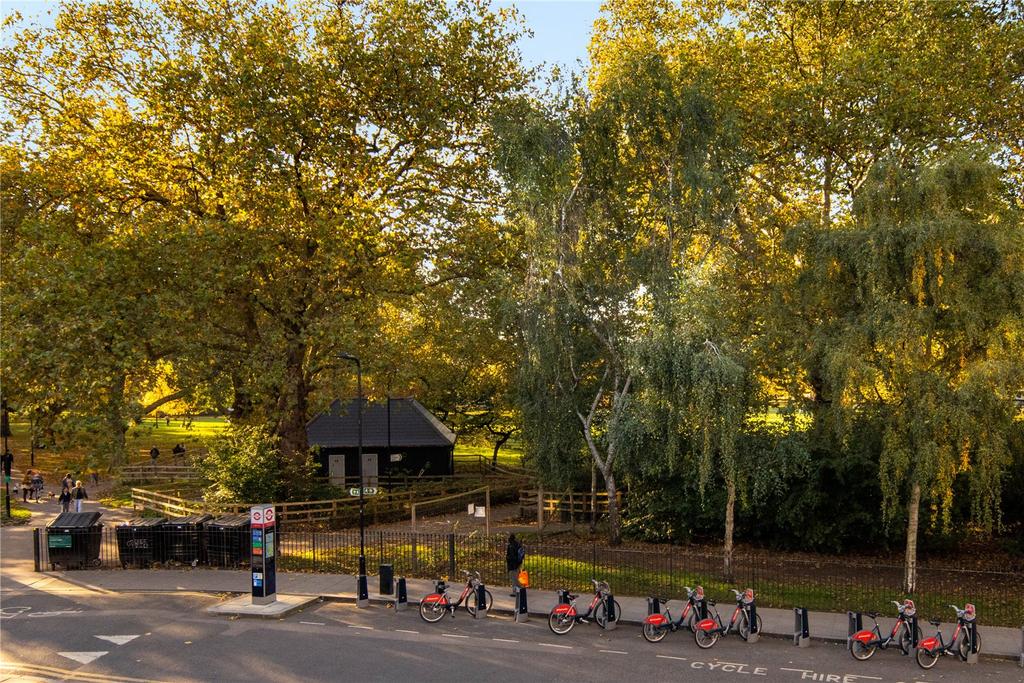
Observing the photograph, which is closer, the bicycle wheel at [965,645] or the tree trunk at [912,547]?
the bicycle wheel at [965,645]

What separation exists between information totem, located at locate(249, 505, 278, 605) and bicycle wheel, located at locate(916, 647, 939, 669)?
13.9m

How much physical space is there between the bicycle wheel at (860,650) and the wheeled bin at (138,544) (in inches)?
749

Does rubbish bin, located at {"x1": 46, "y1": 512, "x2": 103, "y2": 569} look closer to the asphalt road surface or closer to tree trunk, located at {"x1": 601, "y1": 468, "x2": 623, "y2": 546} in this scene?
the asphalt road surface

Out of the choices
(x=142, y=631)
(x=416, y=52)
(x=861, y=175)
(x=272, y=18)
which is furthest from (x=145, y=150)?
(x=861, y=175)

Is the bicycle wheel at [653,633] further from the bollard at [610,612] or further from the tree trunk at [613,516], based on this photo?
the tree trunk at [613,516]

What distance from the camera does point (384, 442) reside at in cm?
4134

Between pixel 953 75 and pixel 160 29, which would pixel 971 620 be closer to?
pixel 953 75

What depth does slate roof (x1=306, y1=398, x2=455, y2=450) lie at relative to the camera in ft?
135

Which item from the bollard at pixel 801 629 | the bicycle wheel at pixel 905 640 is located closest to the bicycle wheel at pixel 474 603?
the bollard at pixel 801 629

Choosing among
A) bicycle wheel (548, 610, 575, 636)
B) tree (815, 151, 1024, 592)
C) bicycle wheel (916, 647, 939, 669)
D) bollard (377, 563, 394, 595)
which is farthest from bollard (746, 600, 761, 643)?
bollard (377, 563, 394, 595)

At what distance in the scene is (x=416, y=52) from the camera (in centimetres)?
2998

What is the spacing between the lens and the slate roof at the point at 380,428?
135 ft

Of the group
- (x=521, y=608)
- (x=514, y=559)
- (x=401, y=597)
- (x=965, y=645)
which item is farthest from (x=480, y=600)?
(x=965, y=645)

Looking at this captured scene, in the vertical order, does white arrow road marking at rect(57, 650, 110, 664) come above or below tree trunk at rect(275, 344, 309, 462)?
below
